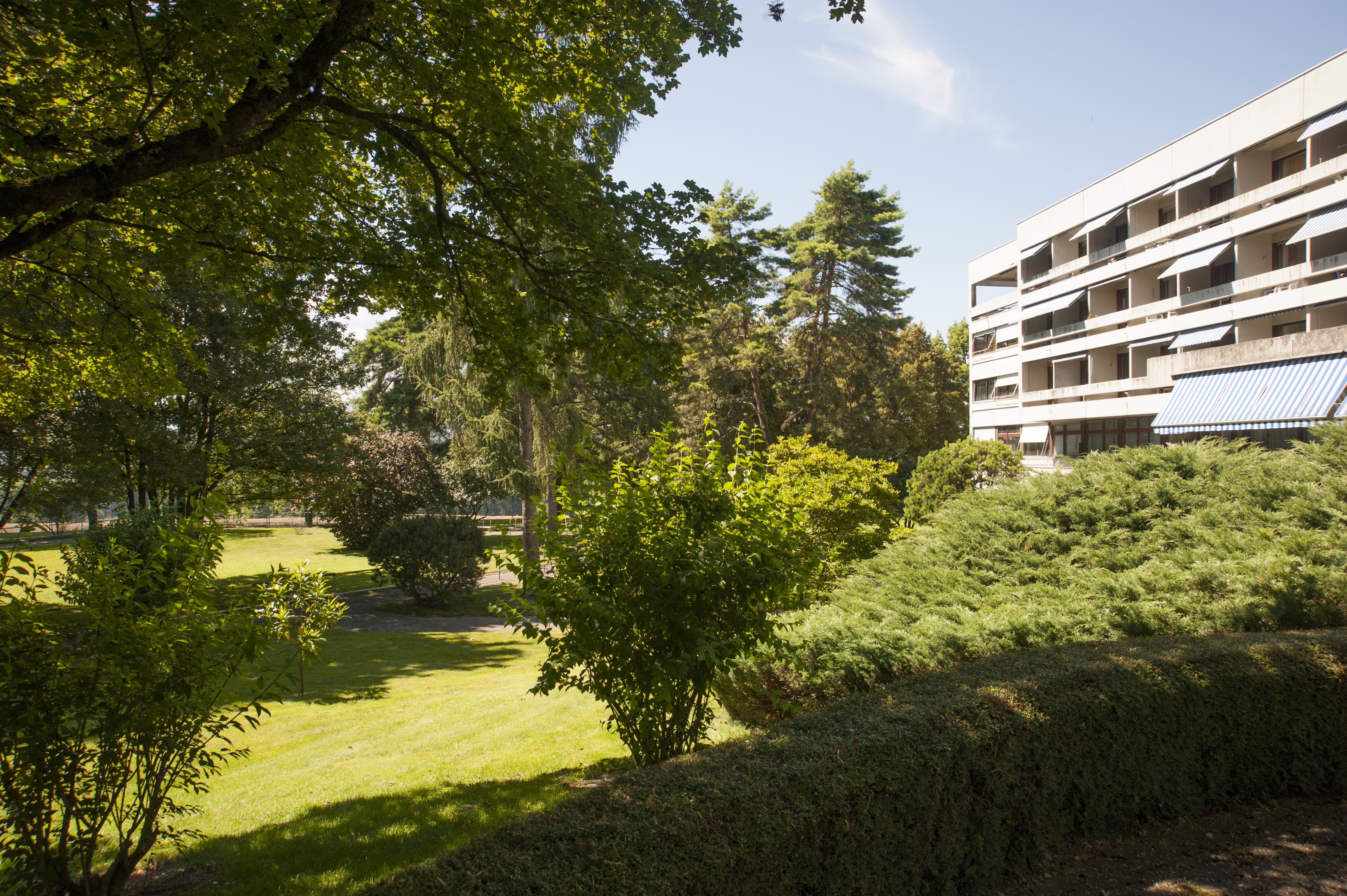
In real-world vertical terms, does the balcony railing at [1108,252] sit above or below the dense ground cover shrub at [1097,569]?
above

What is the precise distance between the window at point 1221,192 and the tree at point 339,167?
28189 millimetres

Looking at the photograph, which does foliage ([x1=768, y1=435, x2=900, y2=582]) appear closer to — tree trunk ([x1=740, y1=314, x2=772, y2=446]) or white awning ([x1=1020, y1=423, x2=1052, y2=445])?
tree trunk ([x1=740, y1=314, x2=772, y2=446])

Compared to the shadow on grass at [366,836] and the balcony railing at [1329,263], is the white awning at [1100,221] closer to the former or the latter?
the balcony railing at [1329,263]

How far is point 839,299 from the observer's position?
3425 centimetres

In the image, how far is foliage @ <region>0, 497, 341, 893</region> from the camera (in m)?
3.53

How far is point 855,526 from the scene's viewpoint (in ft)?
40.0

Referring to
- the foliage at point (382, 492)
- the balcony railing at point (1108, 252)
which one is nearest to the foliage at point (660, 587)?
the foliage at point (382, 492)

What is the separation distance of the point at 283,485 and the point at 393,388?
64.3 feet

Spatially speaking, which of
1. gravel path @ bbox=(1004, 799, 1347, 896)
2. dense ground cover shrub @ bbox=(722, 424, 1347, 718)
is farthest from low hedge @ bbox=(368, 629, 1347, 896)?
dense ground cover shrub @ bbox=(722, 424, 1347, 718)

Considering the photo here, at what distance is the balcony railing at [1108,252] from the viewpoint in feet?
100

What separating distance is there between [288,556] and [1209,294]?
42385 millimetres

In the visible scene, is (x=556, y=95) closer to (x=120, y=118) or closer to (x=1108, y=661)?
(x=120, y=118)

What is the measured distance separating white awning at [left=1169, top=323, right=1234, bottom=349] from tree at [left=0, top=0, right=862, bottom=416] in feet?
86.8

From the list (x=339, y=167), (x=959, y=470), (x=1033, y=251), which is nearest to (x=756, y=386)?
(x=959, y=470)
